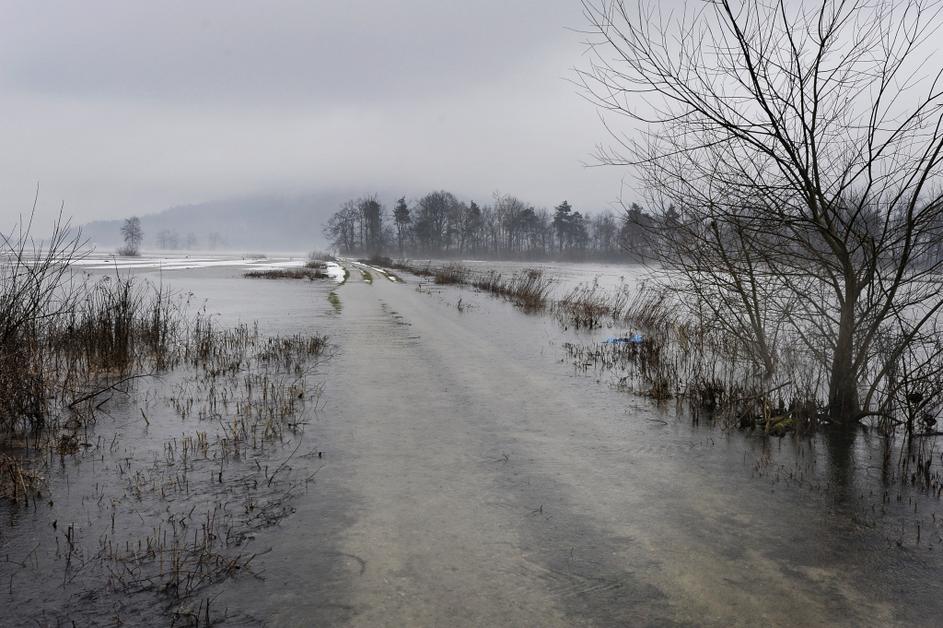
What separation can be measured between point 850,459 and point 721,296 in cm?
250

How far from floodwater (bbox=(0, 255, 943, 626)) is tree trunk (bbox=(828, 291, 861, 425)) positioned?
1.28 ft

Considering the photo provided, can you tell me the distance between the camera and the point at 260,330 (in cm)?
1427

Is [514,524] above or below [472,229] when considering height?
below

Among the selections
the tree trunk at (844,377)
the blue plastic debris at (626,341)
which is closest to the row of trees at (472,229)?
the blue plastic debris at (626,341)

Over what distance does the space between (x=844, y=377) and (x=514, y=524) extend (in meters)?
4.63

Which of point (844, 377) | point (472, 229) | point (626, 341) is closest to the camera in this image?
point (844, 377)

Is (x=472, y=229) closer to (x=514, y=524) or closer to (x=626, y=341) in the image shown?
(x=626, y=341)

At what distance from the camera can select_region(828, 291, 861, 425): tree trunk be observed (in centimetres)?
608

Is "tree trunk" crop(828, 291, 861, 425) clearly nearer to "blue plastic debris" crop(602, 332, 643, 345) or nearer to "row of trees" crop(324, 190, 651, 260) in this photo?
"blue plastic debris" crop(602, 332, 643, 345)

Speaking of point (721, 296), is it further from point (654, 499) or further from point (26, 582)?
point (26, 582)

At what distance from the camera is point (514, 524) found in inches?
161

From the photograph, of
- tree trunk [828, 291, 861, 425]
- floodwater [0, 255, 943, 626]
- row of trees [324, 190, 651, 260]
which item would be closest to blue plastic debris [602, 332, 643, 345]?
floodwater [0, 255, 943, 626]

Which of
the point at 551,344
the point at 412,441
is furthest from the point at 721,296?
the point at 551,344

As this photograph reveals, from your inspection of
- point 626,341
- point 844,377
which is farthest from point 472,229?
point 844,377
